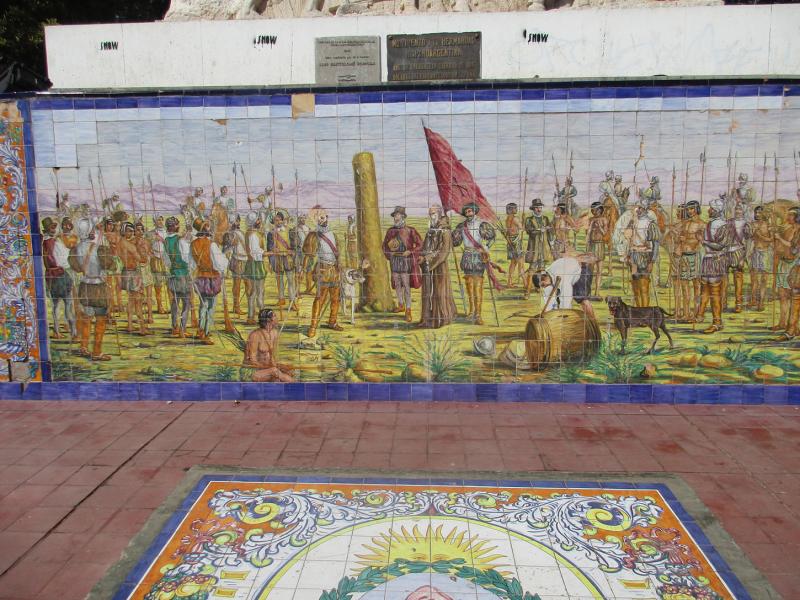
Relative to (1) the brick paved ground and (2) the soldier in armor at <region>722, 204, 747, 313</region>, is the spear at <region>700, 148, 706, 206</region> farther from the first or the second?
(1) the brick paved ground

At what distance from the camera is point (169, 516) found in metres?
4.17

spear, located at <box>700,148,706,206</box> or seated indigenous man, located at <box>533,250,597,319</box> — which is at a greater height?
spear, located at <box>700,148,706,206</box>

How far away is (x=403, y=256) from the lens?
623cm

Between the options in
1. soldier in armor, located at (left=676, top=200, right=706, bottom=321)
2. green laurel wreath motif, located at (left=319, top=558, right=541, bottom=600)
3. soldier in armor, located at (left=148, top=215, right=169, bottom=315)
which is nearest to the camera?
green laurel wreath motif, located at (left=319, top=558, right=541, bottom=600)

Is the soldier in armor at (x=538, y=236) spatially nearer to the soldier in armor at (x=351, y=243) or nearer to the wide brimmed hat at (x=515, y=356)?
the wide brimmed hat at (x=515, y=356)

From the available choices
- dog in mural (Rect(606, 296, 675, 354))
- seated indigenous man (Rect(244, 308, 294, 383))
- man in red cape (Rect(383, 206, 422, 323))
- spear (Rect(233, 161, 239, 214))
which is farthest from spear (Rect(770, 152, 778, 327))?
spear (Rect(233, 161, 239, 214))

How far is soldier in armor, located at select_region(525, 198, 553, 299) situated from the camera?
6.13 meters

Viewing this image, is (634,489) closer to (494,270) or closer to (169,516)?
(494,270)

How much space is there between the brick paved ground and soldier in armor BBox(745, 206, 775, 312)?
1092 mm

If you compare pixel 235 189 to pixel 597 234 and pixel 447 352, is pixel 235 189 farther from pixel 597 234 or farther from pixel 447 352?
pixel 597 234

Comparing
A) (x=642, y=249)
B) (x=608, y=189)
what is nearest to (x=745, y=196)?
(x=642, y=249)

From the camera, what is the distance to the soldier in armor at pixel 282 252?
6.27 meters

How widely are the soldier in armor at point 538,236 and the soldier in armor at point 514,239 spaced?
0.07m

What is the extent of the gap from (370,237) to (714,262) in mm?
3348
